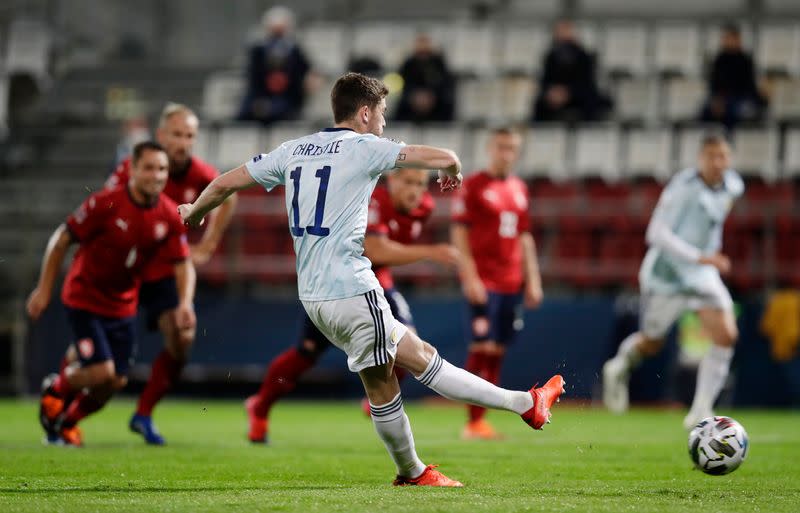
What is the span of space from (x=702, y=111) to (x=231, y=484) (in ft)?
40.7

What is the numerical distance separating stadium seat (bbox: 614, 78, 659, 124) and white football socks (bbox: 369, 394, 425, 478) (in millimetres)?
12657

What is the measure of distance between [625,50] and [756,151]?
10.2 ft

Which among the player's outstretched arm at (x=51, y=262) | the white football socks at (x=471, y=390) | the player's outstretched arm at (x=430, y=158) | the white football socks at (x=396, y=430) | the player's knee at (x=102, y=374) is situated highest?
the player's outstretched arm at (x=430, y=158)

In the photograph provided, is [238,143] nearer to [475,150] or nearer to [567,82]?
[475,150]

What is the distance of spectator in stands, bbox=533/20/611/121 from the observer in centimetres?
1742

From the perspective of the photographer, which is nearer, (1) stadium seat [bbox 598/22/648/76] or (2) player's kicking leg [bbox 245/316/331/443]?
(2) player's kicking leg [bbox 245/316/331/443]

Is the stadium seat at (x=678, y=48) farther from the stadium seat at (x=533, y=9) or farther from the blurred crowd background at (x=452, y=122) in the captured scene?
the stadium seat at (x=533, y=9)

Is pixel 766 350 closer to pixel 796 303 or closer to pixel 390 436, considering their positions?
pixel 796 303

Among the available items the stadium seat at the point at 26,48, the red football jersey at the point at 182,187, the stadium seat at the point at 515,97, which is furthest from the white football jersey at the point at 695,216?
the stadium seat at the point at 26,48

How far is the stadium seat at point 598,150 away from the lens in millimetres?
17344

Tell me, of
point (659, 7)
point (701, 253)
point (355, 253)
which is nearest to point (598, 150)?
point (659, 7)

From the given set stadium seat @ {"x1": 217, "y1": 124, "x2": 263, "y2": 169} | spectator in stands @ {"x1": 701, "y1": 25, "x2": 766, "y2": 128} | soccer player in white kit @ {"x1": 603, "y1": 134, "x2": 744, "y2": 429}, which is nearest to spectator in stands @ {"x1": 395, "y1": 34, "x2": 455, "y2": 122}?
stadium seat @ {"x1": 217, "y1": 124, "x2": 263, "y2": 169}

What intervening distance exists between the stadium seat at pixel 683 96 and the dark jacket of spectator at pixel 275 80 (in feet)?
17.0

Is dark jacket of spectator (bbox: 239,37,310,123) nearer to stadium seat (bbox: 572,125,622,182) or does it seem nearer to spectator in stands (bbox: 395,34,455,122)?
spectator in stands (bbox: 395,34,455,122)
